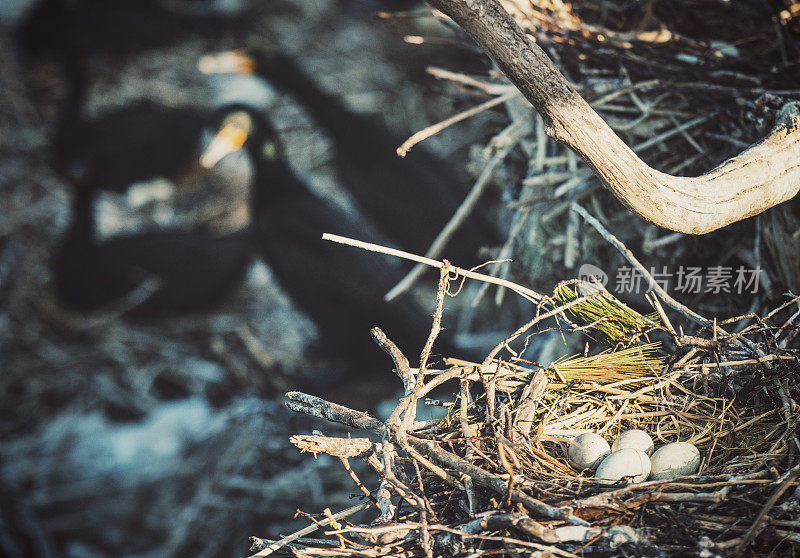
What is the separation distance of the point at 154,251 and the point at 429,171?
3.51 feet

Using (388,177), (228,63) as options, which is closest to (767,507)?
(388,177)

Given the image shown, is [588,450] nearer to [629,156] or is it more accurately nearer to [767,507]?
[767,507]

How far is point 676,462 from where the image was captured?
0.87 m

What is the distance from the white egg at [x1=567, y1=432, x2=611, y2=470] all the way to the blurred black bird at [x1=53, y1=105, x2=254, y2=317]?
1797mm

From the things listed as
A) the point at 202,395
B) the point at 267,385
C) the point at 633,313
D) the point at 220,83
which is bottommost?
the point at 202,395

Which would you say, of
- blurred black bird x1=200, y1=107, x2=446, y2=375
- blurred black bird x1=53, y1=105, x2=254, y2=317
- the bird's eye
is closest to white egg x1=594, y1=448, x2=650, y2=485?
blurred black bird x1=200, y1=107, x2=446, y2=375

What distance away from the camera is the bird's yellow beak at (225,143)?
251 centimetres

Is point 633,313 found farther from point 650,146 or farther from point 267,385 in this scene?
point 267,385

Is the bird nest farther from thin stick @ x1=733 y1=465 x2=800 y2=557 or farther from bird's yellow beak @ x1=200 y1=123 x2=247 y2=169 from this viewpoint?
bird's yellow beak @ x1=200 y1=123 x2=247 y2=169

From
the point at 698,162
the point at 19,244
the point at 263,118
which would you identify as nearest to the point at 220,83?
the point at 263,118

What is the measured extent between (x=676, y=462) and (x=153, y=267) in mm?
2046

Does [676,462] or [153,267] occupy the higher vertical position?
[676,462]

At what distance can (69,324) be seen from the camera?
2.49 m

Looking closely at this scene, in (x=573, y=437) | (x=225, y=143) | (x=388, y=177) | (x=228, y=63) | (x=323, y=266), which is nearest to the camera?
(x=573, y=437)
